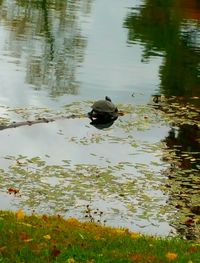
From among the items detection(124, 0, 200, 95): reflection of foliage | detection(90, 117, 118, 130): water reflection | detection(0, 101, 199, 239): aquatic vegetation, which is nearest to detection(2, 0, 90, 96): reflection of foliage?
detection(90, 117, 118, 130): water reflection

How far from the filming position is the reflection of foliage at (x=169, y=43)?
29.7 meters

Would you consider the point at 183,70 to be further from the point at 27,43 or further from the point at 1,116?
the point at 1,116

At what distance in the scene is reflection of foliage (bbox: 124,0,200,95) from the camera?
29.7 m

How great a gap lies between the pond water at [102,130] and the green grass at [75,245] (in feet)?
10.8

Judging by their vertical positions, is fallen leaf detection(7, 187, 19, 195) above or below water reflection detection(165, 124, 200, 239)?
above

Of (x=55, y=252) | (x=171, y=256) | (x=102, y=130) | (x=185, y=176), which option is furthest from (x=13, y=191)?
(x=102, y=130)

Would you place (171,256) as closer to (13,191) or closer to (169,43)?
(13,191)

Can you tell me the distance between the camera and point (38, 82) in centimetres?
2712

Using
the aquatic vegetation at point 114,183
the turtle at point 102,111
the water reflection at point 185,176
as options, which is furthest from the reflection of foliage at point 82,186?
the turtle at point 102,111

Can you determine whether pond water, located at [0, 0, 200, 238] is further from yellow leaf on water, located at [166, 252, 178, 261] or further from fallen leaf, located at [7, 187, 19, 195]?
yellow leaf on water, located at [166, 252, 178, 261]

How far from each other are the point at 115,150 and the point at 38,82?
963 cm

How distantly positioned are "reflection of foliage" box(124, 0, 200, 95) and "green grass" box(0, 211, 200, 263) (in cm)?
1809

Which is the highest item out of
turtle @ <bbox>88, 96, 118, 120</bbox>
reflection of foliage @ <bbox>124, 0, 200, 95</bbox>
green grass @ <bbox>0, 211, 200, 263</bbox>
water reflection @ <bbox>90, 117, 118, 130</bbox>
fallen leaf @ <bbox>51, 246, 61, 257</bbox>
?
fallen leaf @ <bbox>51, 246, 61, 257</bbox>

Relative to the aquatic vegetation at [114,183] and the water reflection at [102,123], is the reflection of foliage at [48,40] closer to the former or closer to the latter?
the water reflection at [102,123]
